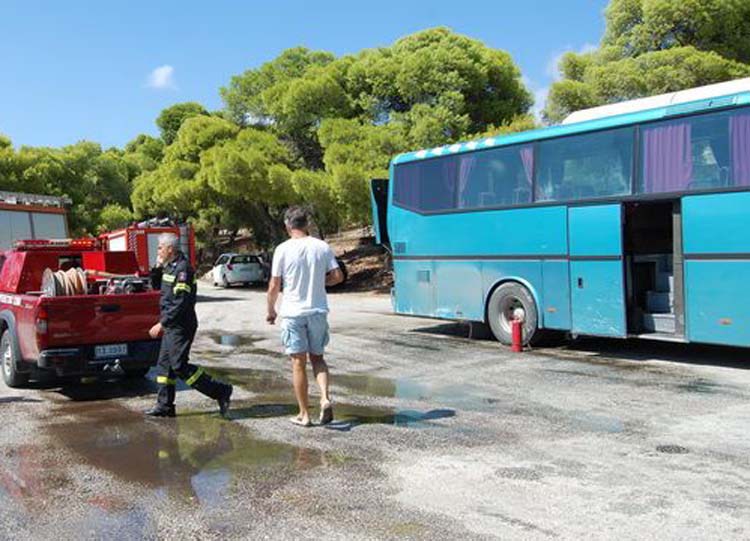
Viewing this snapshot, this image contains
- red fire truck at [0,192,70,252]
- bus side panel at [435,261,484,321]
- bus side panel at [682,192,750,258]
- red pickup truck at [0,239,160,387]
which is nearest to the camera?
red pickup truck at [0,239,160,387]

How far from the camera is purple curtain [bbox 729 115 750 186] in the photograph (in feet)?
30.6

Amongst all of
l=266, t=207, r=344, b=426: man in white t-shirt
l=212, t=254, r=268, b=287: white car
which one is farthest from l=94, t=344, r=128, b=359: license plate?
l=212, t=254, r=268, b=287: white car

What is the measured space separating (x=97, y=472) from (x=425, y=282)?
28.8 feet

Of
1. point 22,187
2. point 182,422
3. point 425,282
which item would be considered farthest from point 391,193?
point 22,187

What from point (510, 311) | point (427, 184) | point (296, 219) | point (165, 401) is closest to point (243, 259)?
point (427, 184)

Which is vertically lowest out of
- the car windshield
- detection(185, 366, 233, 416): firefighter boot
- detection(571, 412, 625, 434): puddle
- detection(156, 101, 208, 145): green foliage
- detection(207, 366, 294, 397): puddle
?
detection(571, 412, 625, 434): puddle

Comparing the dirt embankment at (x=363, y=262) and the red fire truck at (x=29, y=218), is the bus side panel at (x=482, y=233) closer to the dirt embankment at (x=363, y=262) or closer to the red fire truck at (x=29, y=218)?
the red fire truck at (x=29, y=218)

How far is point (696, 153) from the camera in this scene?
987cm

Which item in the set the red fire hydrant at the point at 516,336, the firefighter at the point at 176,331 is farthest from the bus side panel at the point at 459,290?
the firefighter at the point at 176,331

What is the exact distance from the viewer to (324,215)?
27797mm

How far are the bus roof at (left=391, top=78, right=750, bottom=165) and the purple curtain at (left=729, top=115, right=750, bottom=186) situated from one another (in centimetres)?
23

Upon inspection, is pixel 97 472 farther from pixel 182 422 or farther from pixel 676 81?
pixel 676 81

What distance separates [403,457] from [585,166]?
22.1 ft

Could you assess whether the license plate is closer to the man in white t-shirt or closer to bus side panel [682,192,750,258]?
the man in white t-shirt
